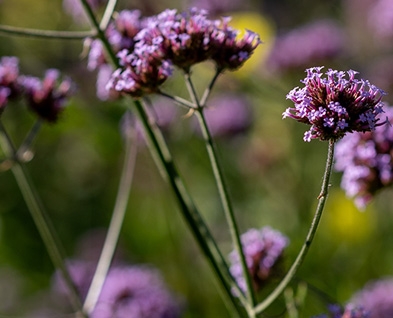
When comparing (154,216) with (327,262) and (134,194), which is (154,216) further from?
(327,262)

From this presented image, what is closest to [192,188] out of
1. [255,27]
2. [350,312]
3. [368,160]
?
[255,27]

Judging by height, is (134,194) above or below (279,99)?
below

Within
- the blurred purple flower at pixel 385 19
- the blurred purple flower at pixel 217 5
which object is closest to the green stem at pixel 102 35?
the blurred purple flower at pixel 385 19

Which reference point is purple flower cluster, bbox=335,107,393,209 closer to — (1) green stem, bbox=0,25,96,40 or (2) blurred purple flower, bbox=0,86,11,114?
(1) green stem, bbox=0,25,96,40

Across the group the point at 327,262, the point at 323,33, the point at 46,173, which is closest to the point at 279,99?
the point at 323,33

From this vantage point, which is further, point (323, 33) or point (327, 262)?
point (323, 33)

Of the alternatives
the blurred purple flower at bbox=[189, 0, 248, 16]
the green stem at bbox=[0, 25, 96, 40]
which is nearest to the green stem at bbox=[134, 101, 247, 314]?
the green stem at bbox=[0, 25, 96, 40]

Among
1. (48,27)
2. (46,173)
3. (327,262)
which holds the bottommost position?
(327,262)
